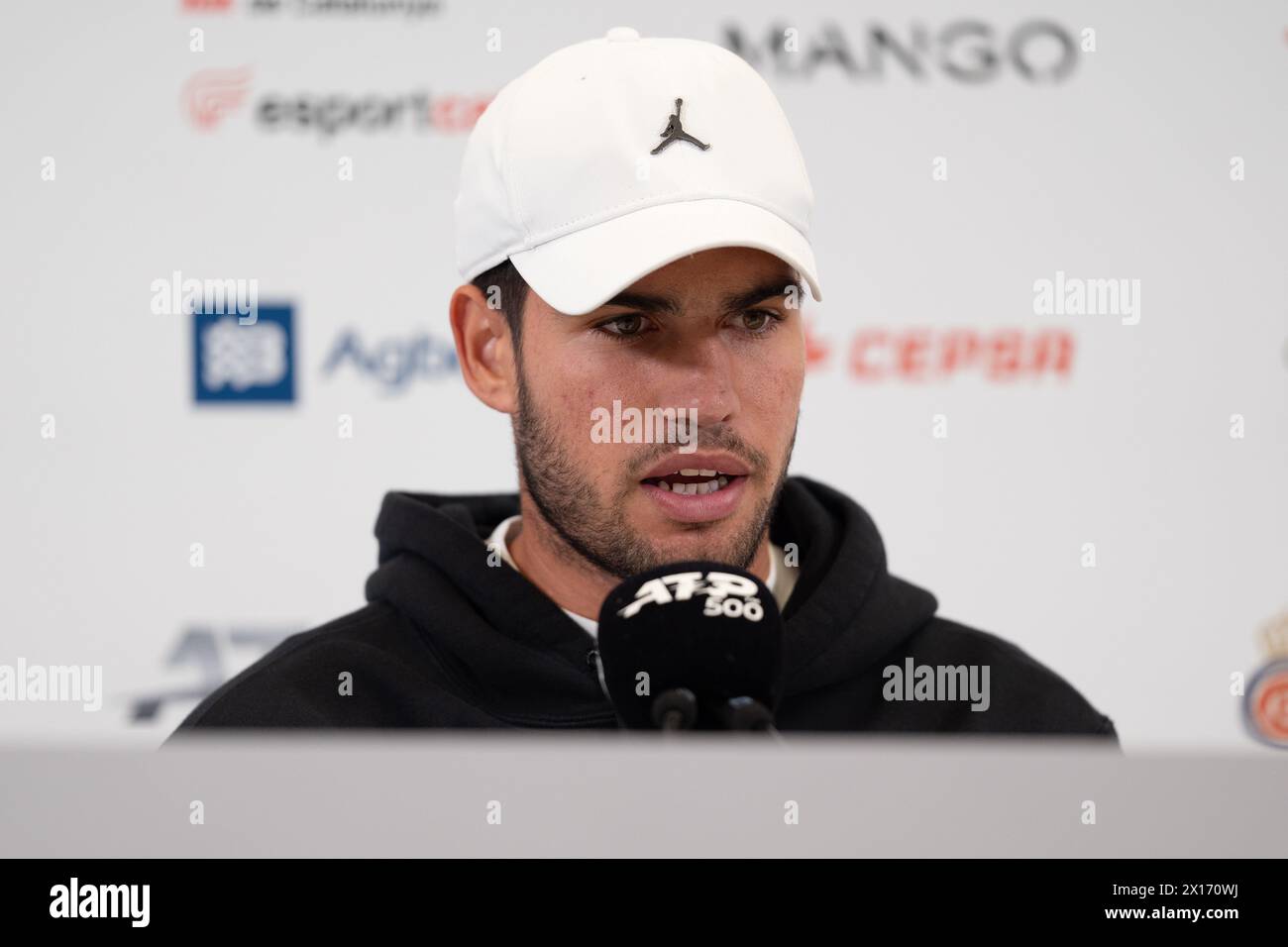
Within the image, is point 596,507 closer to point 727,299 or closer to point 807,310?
point 727,299

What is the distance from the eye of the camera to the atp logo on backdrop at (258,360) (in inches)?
88.7

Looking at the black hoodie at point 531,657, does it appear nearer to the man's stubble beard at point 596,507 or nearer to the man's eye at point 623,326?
the man's stubble beard at point 596,507

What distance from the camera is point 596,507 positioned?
1149mm

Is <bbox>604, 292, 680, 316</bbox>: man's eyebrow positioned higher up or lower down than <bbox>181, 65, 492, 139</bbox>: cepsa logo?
lower down

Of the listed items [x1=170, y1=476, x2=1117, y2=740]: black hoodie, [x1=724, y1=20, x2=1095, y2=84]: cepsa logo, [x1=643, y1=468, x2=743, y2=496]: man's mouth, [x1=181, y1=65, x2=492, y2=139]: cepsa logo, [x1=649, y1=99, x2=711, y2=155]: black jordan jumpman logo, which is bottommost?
[x1=170, y1=476, x2=1117, y2=740]: black hoodie

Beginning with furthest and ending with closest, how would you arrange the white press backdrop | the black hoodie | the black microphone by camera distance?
the white press backdrop → the black hoodie → the black microphone

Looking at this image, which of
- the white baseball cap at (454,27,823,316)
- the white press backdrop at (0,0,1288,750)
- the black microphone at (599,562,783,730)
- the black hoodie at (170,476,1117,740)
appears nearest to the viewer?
the black microphone at (599,562,783,730)

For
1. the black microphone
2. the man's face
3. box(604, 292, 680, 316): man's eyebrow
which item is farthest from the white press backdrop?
the black microphone

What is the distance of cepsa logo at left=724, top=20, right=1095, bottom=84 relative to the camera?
2.30m

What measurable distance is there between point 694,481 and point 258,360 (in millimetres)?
1353

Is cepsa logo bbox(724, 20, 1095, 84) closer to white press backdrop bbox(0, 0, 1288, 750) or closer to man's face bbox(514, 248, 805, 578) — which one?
white press backdrop bbox(0, 0, 1288, 750)

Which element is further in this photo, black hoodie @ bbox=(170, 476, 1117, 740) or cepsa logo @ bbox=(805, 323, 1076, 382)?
cepsa logo @ bbox=(805, 323, 1076, 382)

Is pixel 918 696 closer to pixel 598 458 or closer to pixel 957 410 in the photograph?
pixel 598 458

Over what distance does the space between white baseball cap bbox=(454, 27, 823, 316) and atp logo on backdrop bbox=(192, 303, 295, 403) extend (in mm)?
1192
